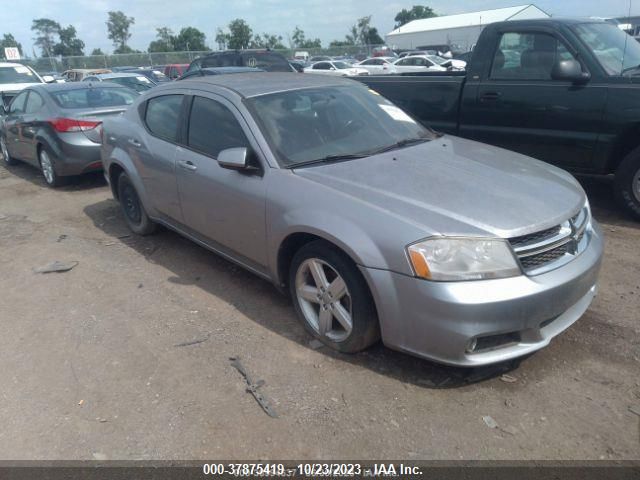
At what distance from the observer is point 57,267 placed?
5.00 meters

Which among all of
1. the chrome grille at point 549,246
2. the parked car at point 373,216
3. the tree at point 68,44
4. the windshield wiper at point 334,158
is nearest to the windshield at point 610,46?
the parked car at point 373,216

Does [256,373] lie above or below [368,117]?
below

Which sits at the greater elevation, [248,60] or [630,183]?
[248,60]

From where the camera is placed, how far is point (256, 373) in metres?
3.16

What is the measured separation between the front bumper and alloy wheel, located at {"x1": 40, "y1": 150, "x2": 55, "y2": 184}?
669 cm

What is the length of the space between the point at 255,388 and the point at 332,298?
70 centimetres

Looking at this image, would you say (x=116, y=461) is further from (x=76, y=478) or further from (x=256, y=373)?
(x=256, y=373)

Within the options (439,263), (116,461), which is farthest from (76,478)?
(439,263)

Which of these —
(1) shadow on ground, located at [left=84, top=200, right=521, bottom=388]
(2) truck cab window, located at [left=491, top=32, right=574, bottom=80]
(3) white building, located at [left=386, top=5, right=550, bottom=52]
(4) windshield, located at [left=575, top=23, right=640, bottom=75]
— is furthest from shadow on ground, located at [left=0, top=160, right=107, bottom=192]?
(3) white building, located at [left=386, top=5, right=550, bottom=52]

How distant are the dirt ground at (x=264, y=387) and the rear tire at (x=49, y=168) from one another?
3.68 meters

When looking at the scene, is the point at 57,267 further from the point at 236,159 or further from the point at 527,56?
the point at 527,56

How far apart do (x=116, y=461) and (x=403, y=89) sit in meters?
5.36

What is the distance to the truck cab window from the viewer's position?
17.6 feet

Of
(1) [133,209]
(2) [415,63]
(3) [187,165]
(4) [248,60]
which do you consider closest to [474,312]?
(3) [187,165]
